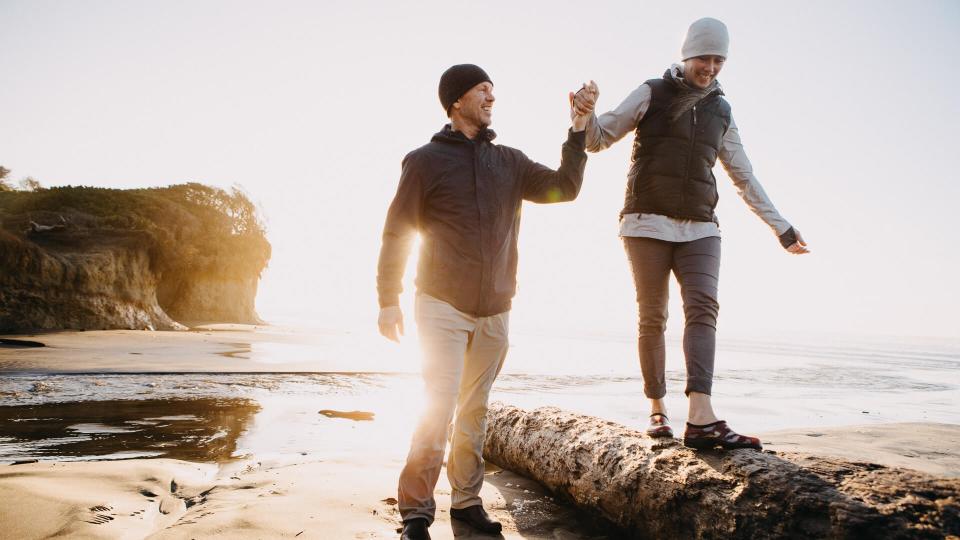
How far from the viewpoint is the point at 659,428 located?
3225mm

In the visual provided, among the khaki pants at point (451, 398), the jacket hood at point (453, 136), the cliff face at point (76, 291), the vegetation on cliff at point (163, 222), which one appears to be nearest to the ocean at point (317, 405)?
the khaki pants at point (451, 398)

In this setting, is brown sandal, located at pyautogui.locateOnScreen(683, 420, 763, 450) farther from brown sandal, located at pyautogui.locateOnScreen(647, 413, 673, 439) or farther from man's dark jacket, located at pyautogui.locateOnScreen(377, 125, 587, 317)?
man's dark jacket, located at pyautogui.locateOnScreen(377, 125, 587, 317)

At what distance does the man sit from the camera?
110 inches

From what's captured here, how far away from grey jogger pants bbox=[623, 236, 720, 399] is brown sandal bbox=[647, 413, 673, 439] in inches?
5.0

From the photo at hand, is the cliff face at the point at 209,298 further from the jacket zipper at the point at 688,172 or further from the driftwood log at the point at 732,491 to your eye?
the jacket zipper at the point at 688,172

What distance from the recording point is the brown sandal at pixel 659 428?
10.5 ft

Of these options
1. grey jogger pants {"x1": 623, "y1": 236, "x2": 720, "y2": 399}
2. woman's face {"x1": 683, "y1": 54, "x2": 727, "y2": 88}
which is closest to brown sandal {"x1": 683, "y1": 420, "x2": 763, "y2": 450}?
grey jogger pants {"x1": 623, "y1": 236, "x2": 720, "y2": 399}

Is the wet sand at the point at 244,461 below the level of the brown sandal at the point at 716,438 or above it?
below

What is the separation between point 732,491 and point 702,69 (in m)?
2.36

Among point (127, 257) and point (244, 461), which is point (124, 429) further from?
point (127, 257)

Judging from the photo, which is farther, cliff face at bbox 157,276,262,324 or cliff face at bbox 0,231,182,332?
cliff face at bbox 157,276,262,324

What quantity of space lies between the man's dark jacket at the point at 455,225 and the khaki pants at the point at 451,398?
103mm

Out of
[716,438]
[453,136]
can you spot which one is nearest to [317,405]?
[453,136]

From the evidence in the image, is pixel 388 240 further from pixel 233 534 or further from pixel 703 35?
pixel 703 35
